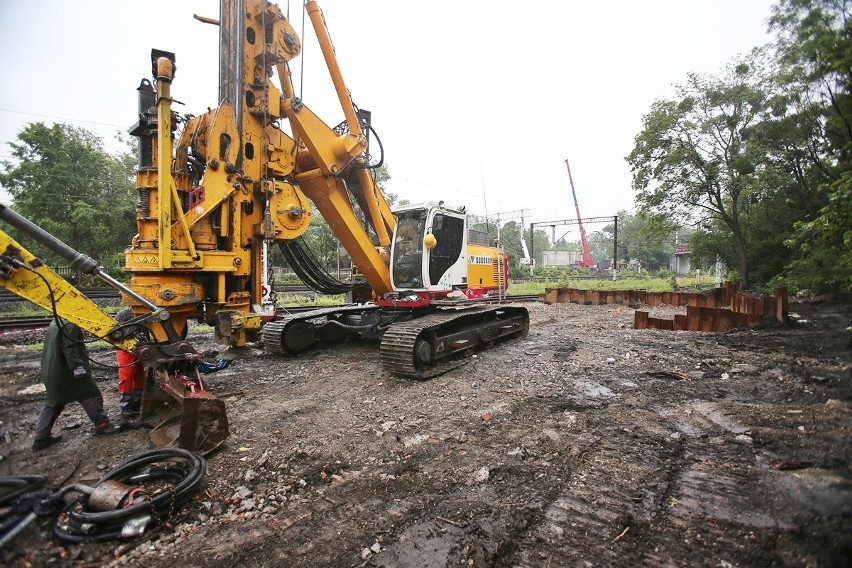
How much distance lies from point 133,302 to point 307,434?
2288 mm

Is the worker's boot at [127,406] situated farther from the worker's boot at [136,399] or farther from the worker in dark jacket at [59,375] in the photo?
the worker in dark jacket at [59,375]

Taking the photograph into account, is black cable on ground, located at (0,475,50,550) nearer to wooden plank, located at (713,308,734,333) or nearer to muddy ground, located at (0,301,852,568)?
muddy ground, located at (0,301,852,568)

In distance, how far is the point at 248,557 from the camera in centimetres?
230

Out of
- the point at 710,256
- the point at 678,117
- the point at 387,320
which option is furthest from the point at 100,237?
the point at 710,256

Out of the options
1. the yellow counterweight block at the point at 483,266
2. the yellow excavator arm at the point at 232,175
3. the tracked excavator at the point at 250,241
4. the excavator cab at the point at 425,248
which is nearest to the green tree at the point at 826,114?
the tracked excavator at the point at 250,241

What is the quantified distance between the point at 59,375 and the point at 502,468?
420 cm

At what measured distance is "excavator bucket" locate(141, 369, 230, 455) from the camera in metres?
3.44

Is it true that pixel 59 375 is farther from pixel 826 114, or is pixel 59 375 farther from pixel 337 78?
pixel 826 114

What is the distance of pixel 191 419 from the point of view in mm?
3439

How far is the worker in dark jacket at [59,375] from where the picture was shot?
Result: 385 centimetres

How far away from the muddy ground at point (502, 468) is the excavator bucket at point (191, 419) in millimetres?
188

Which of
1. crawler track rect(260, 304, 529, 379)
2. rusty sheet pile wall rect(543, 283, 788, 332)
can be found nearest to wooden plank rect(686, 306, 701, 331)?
rusty sheet pile wall rect(543, 283, 788, 332)

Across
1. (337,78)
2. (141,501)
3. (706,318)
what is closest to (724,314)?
(706,318)

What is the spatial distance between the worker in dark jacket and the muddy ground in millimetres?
210
